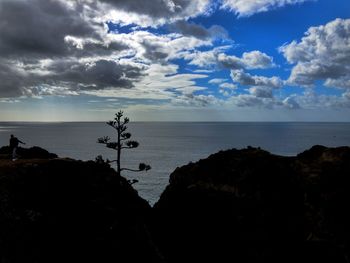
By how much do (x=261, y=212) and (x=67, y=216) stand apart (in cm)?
1424

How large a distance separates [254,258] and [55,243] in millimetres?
14149

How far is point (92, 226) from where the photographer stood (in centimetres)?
2512

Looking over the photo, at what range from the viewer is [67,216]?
24.9 meters

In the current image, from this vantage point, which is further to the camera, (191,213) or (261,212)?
(191,213)

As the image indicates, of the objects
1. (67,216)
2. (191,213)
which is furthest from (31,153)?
(191,213)

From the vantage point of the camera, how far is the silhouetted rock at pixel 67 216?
23109 mm

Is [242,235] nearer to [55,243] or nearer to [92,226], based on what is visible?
[92,226]

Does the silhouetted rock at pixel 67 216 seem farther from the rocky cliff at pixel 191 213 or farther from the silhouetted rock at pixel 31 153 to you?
the silhouetted rock at pixel 31 153

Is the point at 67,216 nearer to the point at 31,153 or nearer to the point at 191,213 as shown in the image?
the point at 191,213

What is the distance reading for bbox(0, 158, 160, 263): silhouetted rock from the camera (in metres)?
23.1

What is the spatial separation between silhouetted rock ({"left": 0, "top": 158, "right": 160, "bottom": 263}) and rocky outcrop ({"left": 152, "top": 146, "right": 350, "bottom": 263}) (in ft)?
11.6

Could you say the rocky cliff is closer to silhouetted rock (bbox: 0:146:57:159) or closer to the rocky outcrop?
the rocky outcrop

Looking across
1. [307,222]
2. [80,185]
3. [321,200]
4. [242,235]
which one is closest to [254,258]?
[242,235]

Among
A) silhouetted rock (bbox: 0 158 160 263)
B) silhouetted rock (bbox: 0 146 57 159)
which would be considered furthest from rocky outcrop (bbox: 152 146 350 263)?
silhouetted rock (bbox: 0 146 57 159)
